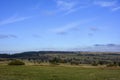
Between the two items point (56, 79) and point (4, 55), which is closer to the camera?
point (56, 79)

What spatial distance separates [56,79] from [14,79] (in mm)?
4399

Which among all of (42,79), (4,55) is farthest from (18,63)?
(4,55)

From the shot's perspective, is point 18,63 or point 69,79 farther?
point 18,63

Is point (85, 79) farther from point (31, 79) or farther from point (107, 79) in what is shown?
point (31, 79)

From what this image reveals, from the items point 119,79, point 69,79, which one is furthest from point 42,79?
point 119,79

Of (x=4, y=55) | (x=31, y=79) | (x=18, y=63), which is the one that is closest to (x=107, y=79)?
(x=31, y=79)

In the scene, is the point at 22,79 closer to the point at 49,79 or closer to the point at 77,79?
the point at 49,79


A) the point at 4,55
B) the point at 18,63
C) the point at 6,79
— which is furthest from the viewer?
the point at 4,55

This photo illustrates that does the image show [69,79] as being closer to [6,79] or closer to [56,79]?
[56,79]

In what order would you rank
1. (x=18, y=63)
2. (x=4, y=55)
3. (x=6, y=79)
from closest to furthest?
1. (x=6, y=79)
2. (x=18, y=63)
3. (x=4, y=55)

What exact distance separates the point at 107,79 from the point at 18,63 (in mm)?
37963

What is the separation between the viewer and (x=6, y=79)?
3148cm

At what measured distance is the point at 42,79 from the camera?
1266 inches

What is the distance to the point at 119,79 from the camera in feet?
106
